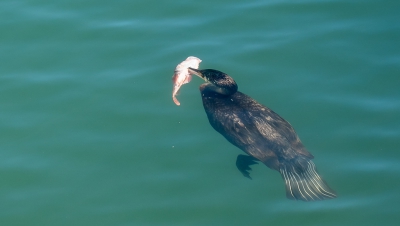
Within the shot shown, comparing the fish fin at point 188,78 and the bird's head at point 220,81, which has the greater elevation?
the fish fin at point 188,78

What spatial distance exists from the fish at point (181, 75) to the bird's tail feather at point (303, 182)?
1739 millimetres

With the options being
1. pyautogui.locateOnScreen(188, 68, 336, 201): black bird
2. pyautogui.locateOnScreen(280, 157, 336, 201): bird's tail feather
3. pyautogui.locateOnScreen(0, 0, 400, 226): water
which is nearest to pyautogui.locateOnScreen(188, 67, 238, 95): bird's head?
pyautogui.locateOnScreen(188, 68, 336, 201): black bird

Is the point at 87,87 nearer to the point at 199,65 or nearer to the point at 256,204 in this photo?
the point at 199,65

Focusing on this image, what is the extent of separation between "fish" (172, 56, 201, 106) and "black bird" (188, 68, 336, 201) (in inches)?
15.2

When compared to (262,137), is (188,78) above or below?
above

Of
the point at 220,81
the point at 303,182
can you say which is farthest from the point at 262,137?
the point at 220,81

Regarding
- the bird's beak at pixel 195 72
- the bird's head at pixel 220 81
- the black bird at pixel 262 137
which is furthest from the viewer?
the bird's beak at pixel 195 72

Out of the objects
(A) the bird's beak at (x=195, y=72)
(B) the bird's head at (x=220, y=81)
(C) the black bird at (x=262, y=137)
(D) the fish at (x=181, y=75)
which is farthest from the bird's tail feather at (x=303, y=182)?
(A) the bird's beak at (x=195, y=72)

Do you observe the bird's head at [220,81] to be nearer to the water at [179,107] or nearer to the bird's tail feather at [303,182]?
the water at [179,107]

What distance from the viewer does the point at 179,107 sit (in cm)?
721

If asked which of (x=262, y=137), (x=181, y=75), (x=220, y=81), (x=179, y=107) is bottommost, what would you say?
(x=262, y=137)

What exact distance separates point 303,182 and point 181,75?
2266mm

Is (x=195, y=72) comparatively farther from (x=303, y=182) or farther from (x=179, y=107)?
(x=303, y=182)

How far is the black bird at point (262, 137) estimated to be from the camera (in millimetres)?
6043
